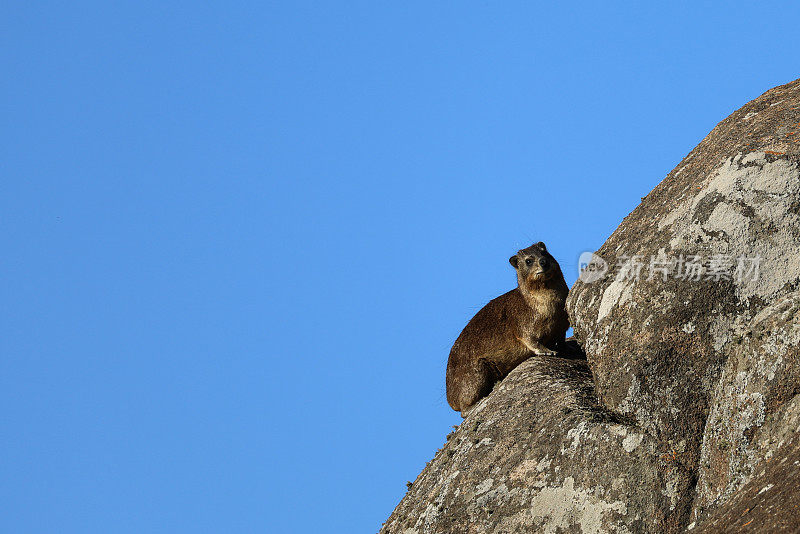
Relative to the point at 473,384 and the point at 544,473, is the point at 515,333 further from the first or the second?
the point at 544,473

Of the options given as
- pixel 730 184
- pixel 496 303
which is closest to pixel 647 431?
pixel 730 184

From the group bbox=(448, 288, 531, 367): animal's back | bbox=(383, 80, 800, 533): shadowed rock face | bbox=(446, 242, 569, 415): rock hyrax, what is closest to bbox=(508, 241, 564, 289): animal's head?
bbox=(446, 242, 569, 415): rock hyrax

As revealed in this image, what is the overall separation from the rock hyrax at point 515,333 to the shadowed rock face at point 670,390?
6.39 ft

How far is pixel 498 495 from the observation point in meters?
8.50

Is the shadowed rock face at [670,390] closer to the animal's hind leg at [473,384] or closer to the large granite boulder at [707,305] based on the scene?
the large granite boulder at [707,305]

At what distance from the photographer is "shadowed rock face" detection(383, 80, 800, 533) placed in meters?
7.41

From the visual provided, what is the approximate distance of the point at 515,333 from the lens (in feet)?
40.1

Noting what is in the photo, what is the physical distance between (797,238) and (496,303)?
525 cm

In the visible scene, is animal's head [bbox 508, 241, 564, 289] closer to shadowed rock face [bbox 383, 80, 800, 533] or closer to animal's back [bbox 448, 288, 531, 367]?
animal's back [bbox 448, 288, 531, 367]

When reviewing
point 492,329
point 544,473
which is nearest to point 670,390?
point 544,473

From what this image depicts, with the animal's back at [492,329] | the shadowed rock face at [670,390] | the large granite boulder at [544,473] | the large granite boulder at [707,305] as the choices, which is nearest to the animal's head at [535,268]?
the animal's back at [492,329]

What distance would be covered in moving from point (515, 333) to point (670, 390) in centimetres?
411

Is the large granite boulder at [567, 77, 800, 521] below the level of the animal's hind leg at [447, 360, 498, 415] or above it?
below

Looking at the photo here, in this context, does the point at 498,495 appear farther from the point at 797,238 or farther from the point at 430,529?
the point at 797,238
